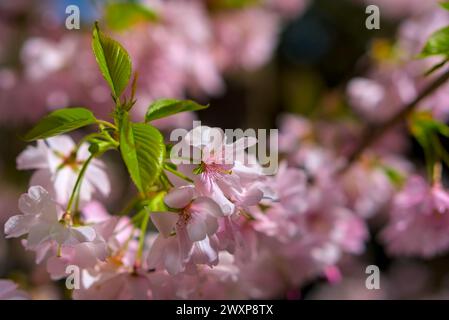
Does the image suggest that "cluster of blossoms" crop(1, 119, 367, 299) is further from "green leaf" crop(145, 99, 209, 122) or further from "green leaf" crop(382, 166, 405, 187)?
"green leaf" crop(382, 166, 405, 187)

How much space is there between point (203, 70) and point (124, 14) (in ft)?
1.44

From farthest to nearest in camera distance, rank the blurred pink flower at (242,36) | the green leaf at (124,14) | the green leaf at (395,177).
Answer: the blurred pink flower at (242,36), the green leaf at (124,14), the green leaf at (395,177)

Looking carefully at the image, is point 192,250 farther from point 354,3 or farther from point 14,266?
point 354,3

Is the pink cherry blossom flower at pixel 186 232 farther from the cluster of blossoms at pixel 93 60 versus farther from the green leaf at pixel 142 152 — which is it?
the cluster of blossoms at pixel 93 60

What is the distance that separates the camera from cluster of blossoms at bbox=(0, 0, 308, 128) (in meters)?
1.63

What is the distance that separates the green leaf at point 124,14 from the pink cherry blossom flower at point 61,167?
64 centimetres

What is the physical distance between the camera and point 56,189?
924 millimetres

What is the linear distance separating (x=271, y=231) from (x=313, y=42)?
8.46 feet

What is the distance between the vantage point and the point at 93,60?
5.26 feet

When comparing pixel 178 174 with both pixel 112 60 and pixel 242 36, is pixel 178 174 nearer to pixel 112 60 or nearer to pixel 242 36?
pixel 112 60

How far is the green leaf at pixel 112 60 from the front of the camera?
760 millimetres

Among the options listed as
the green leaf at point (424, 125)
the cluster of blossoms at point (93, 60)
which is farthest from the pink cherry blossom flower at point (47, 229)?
the cluster of blossoms at point (93, 60)

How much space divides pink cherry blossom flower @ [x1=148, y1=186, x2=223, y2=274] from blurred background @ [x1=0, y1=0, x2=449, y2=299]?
12.0 inches

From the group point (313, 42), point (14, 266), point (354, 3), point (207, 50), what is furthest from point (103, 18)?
point (354, 3)
